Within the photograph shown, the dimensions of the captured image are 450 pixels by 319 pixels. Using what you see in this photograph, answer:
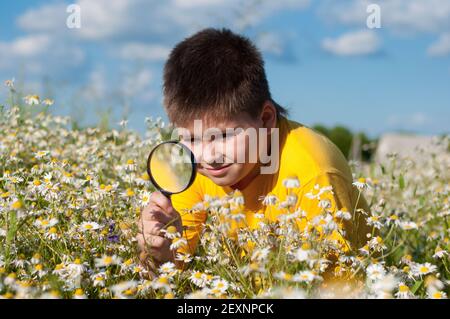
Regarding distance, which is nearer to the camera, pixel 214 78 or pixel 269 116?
pixel 214 78

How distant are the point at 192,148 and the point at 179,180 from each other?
30 cm

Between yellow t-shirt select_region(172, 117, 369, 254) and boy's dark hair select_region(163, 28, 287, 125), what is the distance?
27 cm

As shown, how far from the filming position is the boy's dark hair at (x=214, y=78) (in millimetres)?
3061

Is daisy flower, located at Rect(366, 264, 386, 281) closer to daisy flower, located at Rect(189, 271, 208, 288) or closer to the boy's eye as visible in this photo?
daisy flower, located at Rect(189, 271, 208, 288)

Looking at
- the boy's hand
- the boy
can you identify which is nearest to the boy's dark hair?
the boy

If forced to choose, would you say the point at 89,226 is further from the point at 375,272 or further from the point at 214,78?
the point at 375,272

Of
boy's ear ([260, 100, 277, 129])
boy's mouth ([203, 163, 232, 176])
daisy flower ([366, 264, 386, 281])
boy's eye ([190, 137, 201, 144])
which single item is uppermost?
boy's ear ([260, 100, 277, 129])

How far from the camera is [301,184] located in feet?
9.68

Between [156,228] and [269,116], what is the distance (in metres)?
0.87

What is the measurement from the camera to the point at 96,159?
4180 millimetres

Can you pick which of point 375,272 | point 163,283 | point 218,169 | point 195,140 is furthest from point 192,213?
point 375,272

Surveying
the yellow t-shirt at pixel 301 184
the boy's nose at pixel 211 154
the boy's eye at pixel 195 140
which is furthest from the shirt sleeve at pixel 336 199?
the boy's eye at pixel 195 140

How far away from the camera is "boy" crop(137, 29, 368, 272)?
9.55 ft

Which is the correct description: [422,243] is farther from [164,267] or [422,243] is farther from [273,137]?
[164,267]
